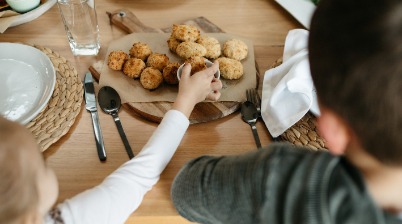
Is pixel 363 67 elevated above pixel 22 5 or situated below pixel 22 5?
above

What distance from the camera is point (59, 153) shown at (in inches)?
32.7

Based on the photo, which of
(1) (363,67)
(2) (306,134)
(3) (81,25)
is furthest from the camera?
(3) (81,25)

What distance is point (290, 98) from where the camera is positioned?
2.98 ft

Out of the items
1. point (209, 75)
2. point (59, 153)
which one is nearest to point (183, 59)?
point (209, 75)

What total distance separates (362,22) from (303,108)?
468mm

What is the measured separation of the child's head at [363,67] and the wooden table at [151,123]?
39cm

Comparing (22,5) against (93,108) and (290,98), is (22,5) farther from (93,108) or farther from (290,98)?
(290,98)

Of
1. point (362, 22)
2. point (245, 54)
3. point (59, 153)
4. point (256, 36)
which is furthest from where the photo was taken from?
point (256, 36)

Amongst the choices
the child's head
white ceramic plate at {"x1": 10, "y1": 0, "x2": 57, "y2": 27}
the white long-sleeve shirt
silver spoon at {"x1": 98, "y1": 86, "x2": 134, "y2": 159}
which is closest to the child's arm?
the white long-sleeve shirt

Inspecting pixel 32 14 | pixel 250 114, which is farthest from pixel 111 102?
pixel 32 14

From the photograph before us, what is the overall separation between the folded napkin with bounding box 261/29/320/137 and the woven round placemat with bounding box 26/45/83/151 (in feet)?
1.47

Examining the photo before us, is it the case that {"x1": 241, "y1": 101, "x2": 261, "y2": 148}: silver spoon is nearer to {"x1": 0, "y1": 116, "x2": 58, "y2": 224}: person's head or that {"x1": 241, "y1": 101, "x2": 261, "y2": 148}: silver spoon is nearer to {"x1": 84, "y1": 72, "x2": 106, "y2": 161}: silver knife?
{"x1": 84, "y1": 72, "x2": 106, "y2": 161}: silver knife

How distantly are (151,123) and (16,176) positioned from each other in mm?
428

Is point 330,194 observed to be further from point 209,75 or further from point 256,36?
point 256,36
